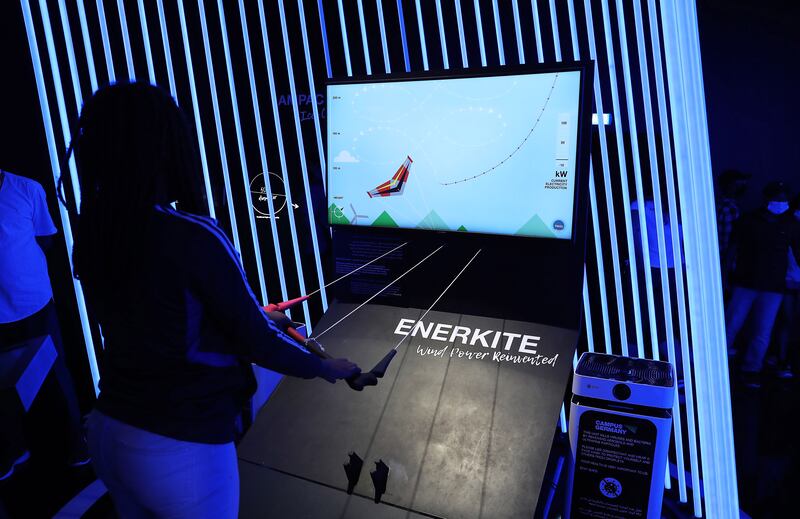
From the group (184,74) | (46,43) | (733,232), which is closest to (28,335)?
(46,43)

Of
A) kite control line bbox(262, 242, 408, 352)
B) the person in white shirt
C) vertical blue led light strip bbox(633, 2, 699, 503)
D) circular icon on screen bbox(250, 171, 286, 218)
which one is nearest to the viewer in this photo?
kite control line bbox(262, 242, 408, 352)

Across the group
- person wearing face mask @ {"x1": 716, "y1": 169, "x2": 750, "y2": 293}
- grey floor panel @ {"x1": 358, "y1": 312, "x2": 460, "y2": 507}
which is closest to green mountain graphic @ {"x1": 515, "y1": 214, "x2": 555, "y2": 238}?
grey floor panel @ {"x1": 358, "y1": 312, "x2": 460, "y2": 507}

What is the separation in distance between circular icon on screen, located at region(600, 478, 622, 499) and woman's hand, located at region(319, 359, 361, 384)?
3.74ft

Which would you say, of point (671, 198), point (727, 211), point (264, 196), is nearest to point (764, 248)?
point (727, 211)

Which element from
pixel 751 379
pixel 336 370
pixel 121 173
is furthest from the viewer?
pixel 751 379

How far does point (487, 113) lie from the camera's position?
2.02 meters

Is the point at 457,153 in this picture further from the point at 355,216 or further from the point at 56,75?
the point at 56,75

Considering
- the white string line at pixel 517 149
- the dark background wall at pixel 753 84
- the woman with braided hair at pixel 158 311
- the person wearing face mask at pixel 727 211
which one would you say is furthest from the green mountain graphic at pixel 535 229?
the dark background wall at pixel 753 84

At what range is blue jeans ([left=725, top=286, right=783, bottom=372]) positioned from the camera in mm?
4371

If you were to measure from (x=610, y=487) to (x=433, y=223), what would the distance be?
123 cm

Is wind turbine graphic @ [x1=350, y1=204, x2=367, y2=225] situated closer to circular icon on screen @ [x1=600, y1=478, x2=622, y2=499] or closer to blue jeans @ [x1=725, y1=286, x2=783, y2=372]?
circular icon on screen @ [x1=600, y1=478, x2=622, y2=499]

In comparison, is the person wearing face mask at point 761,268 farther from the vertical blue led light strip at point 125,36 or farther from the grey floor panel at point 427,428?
the vertical blue led light strip at point 125,36

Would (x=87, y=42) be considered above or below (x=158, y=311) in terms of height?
above

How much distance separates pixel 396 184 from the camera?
2.20 metres
